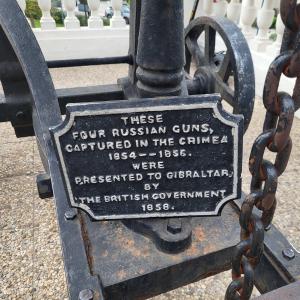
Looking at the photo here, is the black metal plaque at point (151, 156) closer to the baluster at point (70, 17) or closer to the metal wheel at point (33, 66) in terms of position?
the metal wheel at point (33, 66)

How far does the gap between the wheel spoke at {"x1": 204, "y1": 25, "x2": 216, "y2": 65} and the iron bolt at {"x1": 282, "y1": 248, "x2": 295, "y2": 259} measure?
154 cm

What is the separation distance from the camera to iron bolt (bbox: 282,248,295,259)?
101 centimetres

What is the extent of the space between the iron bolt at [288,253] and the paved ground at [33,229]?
2.20ft

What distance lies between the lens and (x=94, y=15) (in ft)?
15.5

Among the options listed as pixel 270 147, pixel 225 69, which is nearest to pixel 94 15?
pixel 225 69

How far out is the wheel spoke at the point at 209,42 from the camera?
2.26 metres

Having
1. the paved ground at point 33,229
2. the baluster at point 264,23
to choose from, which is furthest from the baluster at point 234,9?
the paved ground at point 33,229

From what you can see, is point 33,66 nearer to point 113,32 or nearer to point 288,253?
point 288,253

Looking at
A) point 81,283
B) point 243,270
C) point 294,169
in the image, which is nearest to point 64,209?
point 81,283

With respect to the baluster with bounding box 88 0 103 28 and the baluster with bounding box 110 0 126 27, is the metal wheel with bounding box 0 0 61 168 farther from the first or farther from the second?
the baluster with bounding box 110 0 126 27

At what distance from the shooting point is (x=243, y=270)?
669 millimetres

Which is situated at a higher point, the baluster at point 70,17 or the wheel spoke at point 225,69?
the wheel spoke at point 225,69

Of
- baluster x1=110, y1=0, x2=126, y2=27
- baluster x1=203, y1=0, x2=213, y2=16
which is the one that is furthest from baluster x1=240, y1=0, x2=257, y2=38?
baluster x1=110, y1=0, x2=126, y2=27

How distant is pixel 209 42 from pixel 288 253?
5.25 ft
